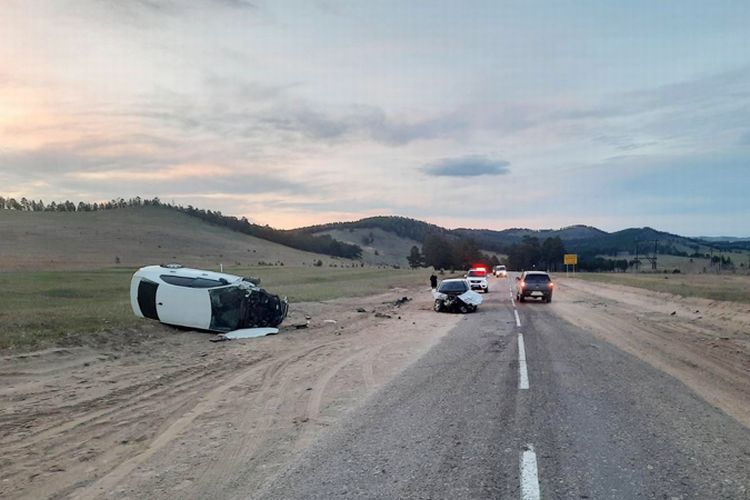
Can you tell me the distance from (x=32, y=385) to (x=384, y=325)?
487 inches

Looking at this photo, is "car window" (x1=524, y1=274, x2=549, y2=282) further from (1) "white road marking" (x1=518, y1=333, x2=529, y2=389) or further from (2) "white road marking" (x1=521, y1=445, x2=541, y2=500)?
(2) "white road marking" (x1=521, y1=445, x2=541, y2=500)

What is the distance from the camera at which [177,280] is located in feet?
57.4

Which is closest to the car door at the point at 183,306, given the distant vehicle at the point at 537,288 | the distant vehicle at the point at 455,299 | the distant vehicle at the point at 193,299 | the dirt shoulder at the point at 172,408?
the distant vehicle at the point at 193,299

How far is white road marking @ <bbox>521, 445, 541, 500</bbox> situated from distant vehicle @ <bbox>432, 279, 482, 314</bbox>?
1923 centimetres

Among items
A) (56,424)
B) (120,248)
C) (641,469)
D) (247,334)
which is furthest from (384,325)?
(120,248)

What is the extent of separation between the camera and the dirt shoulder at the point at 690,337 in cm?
941

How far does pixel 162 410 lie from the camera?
827cm

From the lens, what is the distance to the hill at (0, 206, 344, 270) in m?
71.4

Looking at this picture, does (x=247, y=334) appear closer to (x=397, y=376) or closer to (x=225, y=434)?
(x=397, y=376)

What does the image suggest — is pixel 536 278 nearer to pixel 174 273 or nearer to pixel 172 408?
pixel 174 273

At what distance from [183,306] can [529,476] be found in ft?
A: 45.7

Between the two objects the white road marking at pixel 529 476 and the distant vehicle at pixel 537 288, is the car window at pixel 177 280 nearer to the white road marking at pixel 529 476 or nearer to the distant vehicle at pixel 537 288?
the white road marking at pixel 529 476

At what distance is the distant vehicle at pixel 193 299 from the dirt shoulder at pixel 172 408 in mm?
1253

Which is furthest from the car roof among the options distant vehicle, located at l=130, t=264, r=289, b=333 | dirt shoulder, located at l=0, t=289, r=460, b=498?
dirt shoulder, located at l=0, t=289, r=460, b=498
